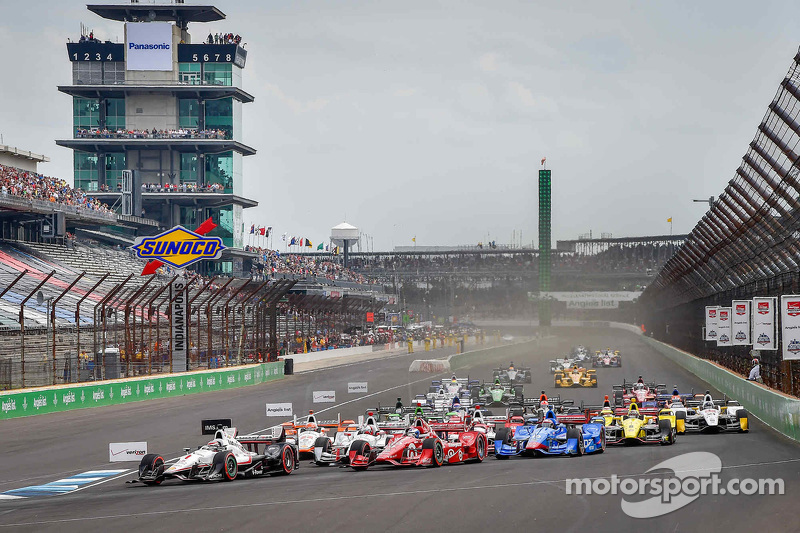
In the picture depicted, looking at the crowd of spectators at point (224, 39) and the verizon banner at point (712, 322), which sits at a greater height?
the crowd of spectators at point (224, 39)

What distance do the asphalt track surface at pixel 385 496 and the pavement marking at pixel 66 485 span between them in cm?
35

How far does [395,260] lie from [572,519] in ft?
569

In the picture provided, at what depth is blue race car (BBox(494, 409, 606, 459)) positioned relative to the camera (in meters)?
18.9

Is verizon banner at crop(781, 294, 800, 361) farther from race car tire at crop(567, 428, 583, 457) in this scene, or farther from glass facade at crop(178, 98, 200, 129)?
glass facade at crop(178, 98, 200, 129)

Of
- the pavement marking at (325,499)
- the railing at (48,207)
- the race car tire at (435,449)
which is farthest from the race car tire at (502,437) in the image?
the railing at (48,207)

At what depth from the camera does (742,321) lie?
29391 millimetres

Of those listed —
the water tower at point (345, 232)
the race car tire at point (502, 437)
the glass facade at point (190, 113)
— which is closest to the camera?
the race car tire at point (502, 437)

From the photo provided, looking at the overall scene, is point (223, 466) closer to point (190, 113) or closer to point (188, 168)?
point (188, 168)

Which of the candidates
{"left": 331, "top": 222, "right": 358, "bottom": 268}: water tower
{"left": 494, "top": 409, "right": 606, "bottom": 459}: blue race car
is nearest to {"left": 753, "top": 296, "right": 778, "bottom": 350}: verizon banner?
{"left": 494, "top": 409, "right": 606, "bottom": 459}: blue race car

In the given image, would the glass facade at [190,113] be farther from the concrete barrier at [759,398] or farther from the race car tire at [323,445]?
the race car tire at [323,445]

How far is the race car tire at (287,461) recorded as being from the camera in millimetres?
17406

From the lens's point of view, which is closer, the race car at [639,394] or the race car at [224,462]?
the race car at [224,462]

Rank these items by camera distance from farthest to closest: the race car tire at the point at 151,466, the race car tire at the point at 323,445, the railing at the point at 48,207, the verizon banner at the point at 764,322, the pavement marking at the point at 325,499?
the railing at the point at 48,207, the verizon banner at the point at 764,322, the race car tire at the point at 323,445, the race car tire at the point at 151,466, the pavement marking at the point at 325,499

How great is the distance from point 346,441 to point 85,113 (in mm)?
79149
